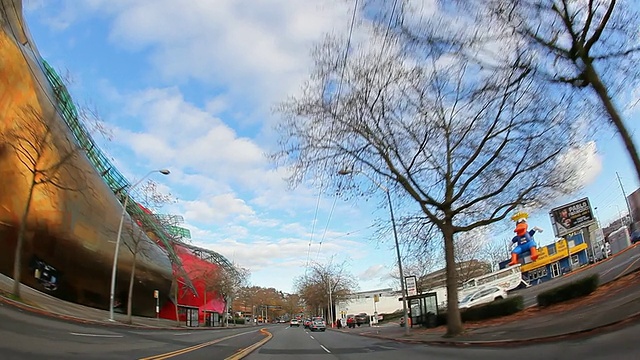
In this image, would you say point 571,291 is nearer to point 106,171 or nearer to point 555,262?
point 106,171

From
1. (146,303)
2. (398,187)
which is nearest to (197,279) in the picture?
(146,303)

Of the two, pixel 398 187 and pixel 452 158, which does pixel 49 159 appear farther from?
pixel 452 158

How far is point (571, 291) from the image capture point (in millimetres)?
19141

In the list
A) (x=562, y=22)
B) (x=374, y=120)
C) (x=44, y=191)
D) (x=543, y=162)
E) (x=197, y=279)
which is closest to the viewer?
(x=562, y=22)

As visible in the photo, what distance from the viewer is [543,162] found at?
1839 cm

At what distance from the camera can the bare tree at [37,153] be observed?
22938 mm

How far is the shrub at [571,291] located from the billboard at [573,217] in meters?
37.5

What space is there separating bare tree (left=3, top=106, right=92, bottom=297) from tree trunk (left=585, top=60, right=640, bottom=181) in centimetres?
2680

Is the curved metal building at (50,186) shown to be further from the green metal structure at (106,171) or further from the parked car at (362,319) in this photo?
the parked car at (362,319)

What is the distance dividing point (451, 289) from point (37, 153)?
23560mm

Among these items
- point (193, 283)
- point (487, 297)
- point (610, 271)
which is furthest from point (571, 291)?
point (193, 283)

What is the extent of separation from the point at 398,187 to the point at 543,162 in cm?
690

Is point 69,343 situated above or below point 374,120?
below

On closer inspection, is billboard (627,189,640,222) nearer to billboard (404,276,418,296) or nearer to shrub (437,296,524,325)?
shrub (437,296,524,325)
